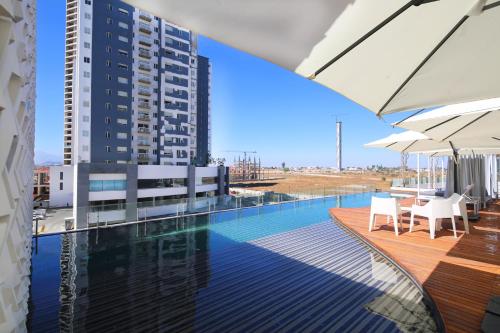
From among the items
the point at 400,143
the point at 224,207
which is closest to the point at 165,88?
the point at 224,207

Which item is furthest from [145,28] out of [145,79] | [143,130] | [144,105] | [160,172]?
[160,172]

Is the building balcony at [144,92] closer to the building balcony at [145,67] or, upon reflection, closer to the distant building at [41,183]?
the building balcony at [145,67]

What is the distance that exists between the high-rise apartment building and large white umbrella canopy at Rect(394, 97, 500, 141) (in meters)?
37.1

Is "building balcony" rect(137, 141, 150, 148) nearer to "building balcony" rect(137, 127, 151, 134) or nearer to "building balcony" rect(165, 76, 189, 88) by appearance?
"building balcony" rect(137, 127, 151, 134)

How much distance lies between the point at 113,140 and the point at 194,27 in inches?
1499

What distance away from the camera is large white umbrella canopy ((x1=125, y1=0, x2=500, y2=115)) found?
1480 millimetres

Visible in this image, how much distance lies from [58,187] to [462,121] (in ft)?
153

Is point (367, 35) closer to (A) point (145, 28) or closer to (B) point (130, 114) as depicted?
(B) point (130, 114)

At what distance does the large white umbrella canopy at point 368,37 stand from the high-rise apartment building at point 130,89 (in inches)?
1475

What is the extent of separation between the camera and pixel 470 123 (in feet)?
13.4

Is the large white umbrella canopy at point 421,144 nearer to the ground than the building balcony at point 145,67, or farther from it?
nearer to the ground

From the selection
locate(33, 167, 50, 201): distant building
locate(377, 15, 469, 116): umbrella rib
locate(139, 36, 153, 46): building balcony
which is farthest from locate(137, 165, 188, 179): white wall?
locate(377, 15, 469, 116): umbrella rib

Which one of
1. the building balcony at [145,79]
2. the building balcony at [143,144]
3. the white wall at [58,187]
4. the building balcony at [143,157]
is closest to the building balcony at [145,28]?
the building balcony at [145,79]

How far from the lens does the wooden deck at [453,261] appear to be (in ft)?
9.73
